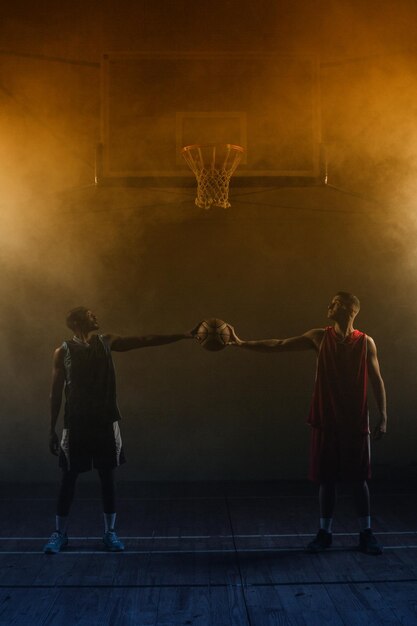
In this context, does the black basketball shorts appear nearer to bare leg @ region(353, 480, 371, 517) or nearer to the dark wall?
bare leg @ region(353, 480, 371, 517)

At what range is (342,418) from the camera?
3955mm

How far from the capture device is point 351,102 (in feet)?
19.1

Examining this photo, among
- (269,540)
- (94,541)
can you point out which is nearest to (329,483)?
(269,540)

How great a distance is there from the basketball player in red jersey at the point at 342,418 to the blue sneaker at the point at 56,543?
1399 mm

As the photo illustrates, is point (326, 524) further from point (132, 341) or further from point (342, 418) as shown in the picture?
point (132, 341)

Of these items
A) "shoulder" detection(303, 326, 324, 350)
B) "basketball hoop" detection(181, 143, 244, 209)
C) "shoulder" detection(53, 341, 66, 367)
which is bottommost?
"shoulder" detection(53, 341, 66, 367)

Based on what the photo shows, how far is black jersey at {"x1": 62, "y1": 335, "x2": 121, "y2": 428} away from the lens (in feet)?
13.1

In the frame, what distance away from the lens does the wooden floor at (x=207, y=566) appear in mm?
2971

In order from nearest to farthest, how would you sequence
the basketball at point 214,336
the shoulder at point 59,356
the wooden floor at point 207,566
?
the wooden floor at point 207,566
the shoulder at point 59,356
the basketball at point 214,336

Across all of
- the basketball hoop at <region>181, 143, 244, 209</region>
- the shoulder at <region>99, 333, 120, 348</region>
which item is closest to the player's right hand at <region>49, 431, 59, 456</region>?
the shoulder at <region>99, 333, 120, 348</region>

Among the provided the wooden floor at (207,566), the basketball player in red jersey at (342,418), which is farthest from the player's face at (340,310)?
the wooden floor at (207,566)

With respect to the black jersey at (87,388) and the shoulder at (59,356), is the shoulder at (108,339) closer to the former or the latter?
the black jersey at (87,388)

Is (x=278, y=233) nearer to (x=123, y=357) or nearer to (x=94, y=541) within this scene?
(x=123, y=357)

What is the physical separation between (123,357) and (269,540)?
2.21 meters
